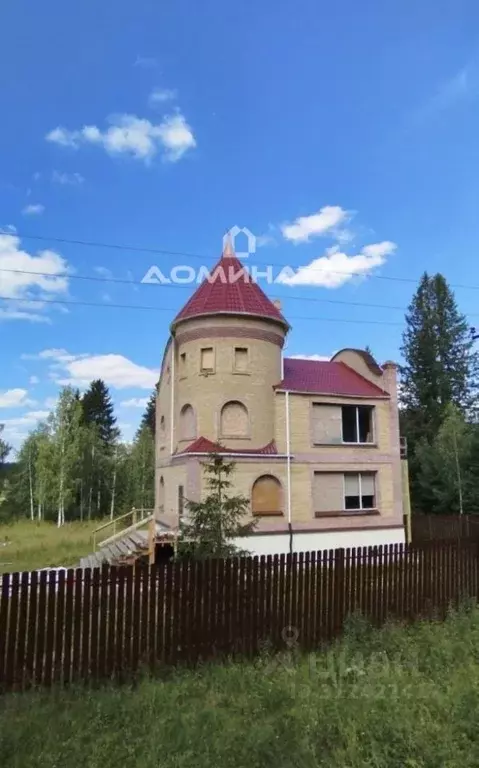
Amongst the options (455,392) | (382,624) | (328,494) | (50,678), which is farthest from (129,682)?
(455,392)

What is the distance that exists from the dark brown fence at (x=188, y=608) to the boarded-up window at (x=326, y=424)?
11.9 meters

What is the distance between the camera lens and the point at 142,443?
46812 mm

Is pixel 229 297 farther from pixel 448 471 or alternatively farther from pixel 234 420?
pixel 448 471

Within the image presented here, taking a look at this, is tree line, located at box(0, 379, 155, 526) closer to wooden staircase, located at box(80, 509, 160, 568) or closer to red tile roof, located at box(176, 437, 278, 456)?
wooden staircase, located at box(80, 509, 160, 568)

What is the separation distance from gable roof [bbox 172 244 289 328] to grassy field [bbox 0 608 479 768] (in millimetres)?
15201

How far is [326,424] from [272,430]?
2.30 meters

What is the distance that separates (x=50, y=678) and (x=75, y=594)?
875mm

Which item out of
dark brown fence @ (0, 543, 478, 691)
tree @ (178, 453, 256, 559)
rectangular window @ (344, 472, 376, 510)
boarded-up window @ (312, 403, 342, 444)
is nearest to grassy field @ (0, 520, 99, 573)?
boarded-up window @ (312, 403, 342, 444)

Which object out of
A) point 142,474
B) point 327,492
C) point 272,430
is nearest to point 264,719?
point 272,430

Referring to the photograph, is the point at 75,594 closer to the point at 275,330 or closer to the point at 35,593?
the point at 35,593

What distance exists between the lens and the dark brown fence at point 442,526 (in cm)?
2598

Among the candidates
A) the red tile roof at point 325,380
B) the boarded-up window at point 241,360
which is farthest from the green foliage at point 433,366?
the boarded-up window at point 241,360

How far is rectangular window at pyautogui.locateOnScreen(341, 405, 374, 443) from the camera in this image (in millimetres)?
21453

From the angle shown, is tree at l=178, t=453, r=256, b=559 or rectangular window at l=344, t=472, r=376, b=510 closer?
tree at l=178, t=453, r=256, b=559
